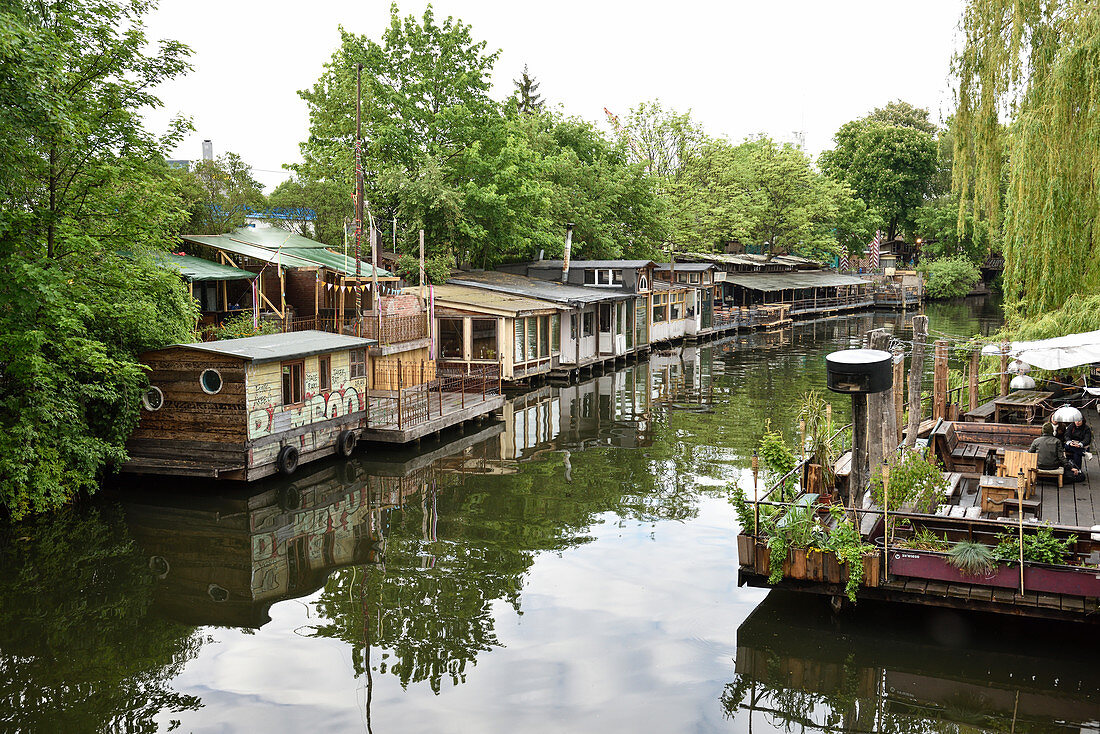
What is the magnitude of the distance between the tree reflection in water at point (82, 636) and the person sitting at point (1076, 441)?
1331 centimetres

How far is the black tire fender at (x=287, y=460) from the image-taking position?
19.1 m

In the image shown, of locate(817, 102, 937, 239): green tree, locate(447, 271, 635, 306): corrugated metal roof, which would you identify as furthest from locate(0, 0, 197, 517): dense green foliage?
locate(817, 102, 937, 239): green tree

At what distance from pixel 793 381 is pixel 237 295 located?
2192 centimetres

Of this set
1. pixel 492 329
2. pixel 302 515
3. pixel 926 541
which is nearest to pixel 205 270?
pixel 492 329

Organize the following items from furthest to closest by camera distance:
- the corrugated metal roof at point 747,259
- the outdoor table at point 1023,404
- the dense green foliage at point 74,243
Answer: the corrugated metal roof at point 747,259 < the outdoor table at point 1023,404 < the dense green foliage at point 74,243

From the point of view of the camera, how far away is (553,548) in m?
15.4

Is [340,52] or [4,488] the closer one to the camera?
[4,488]

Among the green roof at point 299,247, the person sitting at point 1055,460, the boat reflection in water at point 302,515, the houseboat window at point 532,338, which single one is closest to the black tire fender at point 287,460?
the boat reflection in water at point 302,515

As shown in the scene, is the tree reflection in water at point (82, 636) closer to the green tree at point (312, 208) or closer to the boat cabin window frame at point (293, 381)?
the boat cabin window frame at point (293, 381)

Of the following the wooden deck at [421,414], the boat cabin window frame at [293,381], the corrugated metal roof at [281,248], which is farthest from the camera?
the corrugated metal roof at [281,248]

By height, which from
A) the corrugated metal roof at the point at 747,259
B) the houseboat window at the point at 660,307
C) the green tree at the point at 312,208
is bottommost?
the houseboat window at the point at 660,307

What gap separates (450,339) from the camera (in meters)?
31.8

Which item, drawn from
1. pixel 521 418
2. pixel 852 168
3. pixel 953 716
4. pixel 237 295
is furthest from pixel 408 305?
pixel 852 168

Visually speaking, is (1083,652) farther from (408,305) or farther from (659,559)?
(408,305)
